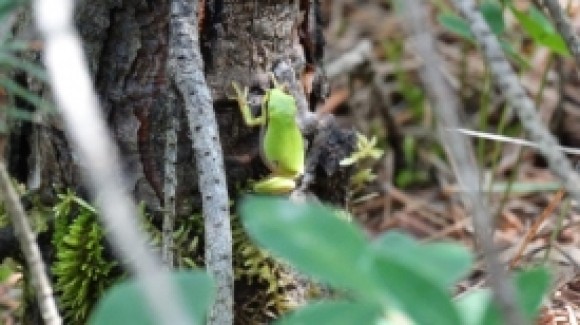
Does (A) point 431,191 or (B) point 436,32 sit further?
(B) point 436,32

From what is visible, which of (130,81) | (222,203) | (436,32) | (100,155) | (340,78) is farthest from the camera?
(436,32)

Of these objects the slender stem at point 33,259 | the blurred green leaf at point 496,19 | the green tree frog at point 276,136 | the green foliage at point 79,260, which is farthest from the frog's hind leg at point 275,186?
the slender stem at point 33,259

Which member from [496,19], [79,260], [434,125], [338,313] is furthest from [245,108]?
[434,125]

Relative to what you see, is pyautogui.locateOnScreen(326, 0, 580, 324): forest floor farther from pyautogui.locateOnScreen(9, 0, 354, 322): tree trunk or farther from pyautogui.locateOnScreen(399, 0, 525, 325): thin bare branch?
pyautogui.locateOnScreen(399, 0, 525, 325): thin bare branch

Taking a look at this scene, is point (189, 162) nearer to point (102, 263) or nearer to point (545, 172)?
point (102, 263)

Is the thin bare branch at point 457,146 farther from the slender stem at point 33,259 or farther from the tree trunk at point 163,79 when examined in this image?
the tree trunk at point 163,79

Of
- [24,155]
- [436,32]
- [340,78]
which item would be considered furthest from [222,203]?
[436,32]
